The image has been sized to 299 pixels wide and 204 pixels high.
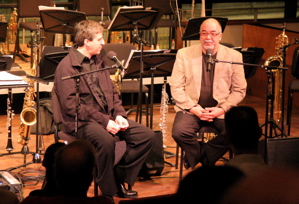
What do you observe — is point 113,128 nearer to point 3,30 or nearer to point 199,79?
point 199,79

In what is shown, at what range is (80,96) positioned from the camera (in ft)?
13.7

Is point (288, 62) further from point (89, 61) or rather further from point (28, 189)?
point (28, 189)

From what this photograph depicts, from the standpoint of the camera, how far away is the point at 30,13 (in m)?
7.36

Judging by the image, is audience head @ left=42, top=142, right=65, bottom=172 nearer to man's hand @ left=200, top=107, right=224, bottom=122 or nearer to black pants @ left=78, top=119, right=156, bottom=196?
A: black pants @ left=78, top=119, right=156, bottom=196

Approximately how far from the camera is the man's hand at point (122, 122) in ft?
13.5

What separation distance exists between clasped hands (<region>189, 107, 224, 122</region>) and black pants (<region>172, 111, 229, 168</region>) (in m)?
0.06

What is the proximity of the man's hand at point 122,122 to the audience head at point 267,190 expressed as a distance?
335 cm

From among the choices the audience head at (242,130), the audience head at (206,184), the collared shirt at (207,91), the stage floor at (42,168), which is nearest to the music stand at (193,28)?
the collared shirt at (207,91)

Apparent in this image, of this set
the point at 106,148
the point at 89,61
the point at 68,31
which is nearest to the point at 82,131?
the point at 106,148

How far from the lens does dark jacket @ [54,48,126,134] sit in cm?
406

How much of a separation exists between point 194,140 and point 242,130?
1715 millimetres

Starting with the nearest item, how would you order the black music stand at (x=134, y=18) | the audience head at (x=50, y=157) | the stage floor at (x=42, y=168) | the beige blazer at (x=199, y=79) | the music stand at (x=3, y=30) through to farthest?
1. the audience head at (x=50, y=157)
2. the stage floor at (x=42, y=168)
3. the beige blazer at (x=199, y=79)
4. the black music stand at (x=134, y=18)
5. the music stand at (x=3, y=30)

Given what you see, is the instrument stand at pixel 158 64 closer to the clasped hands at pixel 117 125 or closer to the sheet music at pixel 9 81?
the clasped hands at pixel 117 125

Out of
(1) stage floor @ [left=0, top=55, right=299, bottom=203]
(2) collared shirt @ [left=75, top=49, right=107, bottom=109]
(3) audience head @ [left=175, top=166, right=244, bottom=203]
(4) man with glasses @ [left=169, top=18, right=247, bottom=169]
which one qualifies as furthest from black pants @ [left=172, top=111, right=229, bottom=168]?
(3) audience head @ [left=175, top=166, right=244, bottom=203]
